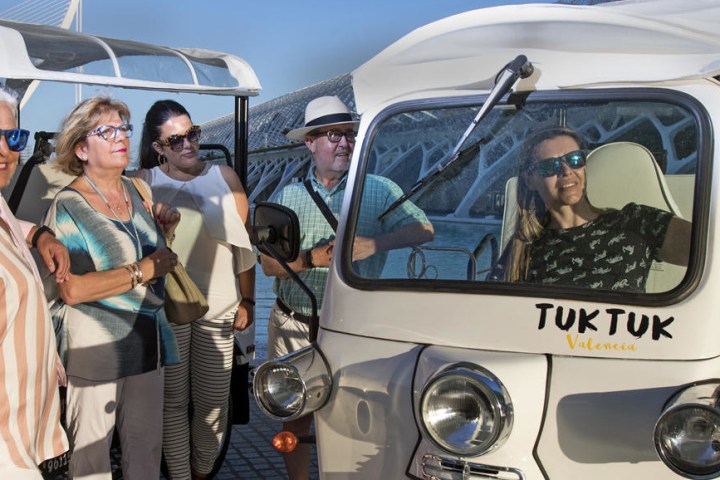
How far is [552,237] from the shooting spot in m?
2.83

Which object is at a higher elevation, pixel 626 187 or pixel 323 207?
pixel 626 187

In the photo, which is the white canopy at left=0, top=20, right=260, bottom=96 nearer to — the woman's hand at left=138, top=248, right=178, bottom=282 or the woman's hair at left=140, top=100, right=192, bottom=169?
the woman's hair at left=140, top=100, right=192, bottom=169

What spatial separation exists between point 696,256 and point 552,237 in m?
0.41

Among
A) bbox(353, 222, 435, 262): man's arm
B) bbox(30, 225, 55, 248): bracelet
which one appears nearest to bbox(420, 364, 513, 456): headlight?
bbox(353, 222, 435, 262): man's arm

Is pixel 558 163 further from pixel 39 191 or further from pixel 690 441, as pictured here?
pixel 39 191

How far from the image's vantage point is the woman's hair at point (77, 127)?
413cm

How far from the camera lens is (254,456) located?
6.27 meters

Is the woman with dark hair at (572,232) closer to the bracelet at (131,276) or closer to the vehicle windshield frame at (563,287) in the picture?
the vehicle windshield frame at (563,287)

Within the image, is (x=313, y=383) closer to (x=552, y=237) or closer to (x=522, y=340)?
(x=522, y=340)

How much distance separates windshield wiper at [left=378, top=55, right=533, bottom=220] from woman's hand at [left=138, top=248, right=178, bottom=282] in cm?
128

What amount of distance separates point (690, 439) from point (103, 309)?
2539 mm

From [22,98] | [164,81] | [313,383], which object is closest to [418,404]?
[313,383]

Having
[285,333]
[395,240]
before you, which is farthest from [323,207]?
[395,240]

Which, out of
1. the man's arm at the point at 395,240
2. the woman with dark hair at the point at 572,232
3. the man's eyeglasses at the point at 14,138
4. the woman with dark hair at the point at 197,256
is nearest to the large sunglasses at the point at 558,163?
the woman with dark hair at the point at 572,232
